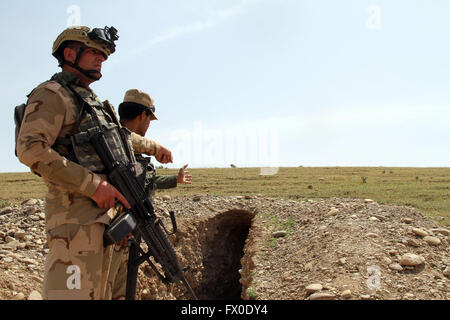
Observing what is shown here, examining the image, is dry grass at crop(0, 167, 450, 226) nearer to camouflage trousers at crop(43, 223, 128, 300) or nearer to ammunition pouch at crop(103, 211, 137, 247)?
ammunition pouch at crop(103, 211, 137, 247)

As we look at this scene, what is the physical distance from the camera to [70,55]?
3381 millimetres

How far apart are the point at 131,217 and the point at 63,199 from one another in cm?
51

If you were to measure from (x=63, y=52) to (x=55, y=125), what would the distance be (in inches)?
28.0

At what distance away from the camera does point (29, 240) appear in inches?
280

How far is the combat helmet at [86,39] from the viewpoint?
3.30 m

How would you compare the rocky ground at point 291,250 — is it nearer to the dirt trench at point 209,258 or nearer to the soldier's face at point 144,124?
the dirt trench at point 209,258

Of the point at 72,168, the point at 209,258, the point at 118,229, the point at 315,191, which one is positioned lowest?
the point at 209,258

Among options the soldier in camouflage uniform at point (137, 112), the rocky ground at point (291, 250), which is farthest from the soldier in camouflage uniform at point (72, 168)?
the rocky ground at point (291, 250)

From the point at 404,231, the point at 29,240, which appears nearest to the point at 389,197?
the point at 404,231

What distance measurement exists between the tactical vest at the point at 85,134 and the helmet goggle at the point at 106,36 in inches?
15.5

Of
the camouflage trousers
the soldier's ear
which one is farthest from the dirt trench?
the soldier's ear

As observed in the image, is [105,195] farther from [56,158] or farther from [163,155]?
[163,155]

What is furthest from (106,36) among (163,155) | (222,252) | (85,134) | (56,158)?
(222,252)

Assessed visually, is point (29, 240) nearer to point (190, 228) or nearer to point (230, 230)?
point (190, 228)
